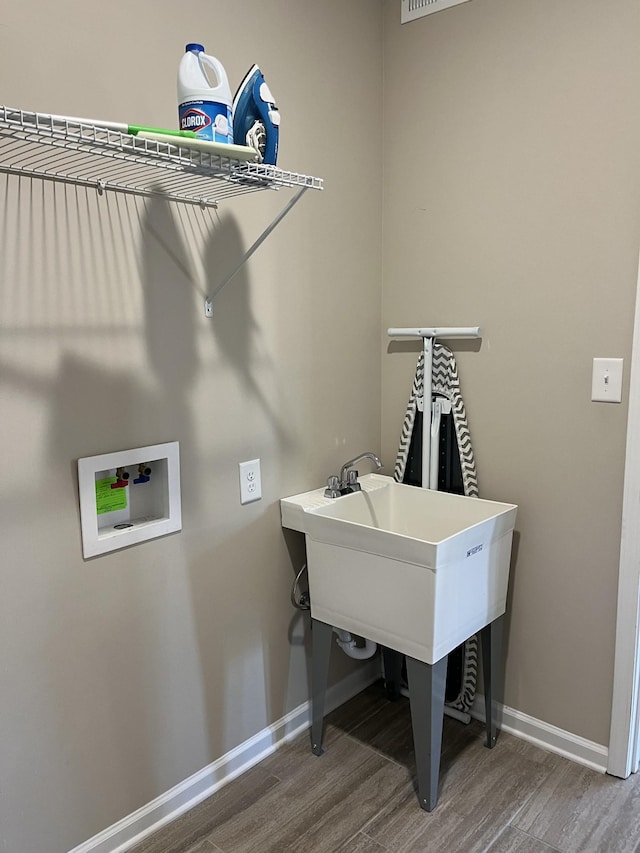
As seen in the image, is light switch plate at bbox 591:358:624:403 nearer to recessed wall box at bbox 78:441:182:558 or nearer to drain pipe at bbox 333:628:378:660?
drain pipe at bbox 333:628:378:660

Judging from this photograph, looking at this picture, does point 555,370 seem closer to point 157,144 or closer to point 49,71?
point 157,144

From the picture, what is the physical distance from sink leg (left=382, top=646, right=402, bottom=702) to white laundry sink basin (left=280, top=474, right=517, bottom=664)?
1.62ft

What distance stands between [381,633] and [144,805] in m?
0.75

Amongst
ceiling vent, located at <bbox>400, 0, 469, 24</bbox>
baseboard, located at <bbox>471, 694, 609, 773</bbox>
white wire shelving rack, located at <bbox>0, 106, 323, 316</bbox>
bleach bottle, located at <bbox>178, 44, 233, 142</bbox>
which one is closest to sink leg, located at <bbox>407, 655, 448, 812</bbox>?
baseboard, located at <bbox>471, 694, 609, 773</bbox>

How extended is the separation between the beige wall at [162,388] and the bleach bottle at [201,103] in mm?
298

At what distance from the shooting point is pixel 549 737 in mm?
2010

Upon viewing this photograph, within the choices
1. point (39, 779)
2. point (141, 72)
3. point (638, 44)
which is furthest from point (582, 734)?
point (141, 72)

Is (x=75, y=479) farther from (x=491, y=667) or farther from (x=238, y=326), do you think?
(x=491, y=667)

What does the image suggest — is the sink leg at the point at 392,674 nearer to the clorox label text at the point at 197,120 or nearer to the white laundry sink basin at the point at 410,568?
the white laundry sink basin at the point at 410,568

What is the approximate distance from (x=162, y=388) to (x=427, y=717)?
3.57 ft

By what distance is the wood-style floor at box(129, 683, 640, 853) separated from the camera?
1656 mm

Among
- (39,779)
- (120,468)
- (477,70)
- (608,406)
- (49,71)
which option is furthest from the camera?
(477,70)

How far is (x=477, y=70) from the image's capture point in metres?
1.94

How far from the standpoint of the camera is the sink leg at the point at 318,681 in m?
1.96
